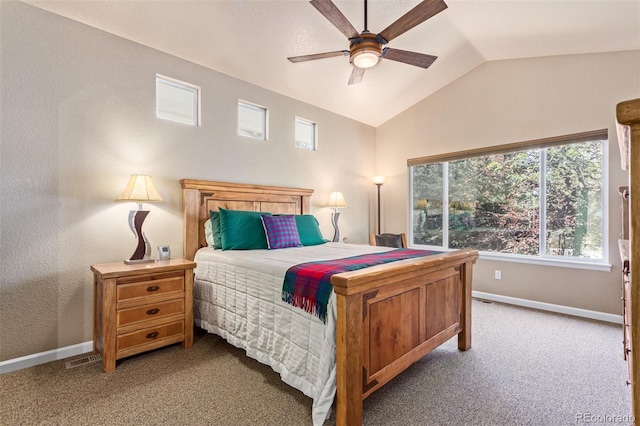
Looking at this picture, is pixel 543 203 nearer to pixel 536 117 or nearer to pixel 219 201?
pixel 536 117

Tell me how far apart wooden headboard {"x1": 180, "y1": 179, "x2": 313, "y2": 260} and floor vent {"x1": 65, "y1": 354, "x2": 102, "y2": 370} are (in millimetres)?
1102

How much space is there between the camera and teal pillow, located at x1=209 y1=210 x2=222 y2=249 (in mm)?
3104

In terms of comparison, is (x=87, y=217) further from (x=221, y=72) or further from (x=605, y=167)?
(x=605, y=167)

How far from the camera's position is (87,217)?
8.75ft

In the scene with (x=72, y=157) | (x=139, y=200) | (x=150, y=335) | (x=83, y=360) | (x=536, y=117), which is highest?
(x=536, y=117)

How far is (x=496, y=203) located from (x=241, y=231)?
3.45 metres

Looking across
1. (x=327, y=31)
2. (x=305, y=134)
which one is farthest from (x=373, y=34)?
(x=305, y=134)

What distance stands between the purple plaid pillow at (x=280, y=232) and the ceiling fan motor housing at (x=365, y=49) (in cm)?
172

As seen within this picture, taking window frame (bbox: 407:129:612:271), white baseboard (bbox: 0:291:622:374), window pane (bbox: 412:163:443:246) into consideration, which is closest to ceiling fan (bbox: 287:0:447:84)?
window frame (bbox: 407:129:612:271)

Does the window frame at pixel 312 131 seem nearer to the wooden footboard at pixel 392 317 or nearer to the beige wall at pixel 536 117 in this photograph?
the beige wall at pixel 536 117

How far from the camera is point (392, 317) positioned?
75.0 inches

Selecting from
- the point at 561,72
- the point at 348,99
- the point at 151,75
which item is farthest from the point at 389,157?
the point at 151,75

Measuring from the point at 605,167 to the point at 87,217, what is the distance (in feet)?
17.1

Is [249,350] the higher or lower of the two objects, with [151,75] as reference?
lower
